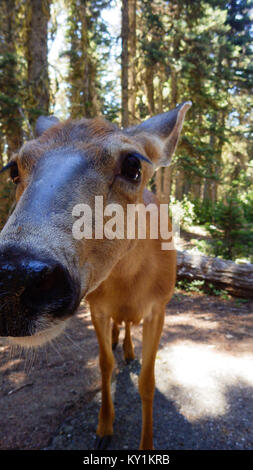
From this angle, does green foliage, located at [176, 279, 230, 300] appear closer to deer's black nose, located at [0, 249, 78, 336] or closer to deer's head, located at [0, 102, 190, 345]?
deer's head, located at [0, 102, 190, 345]

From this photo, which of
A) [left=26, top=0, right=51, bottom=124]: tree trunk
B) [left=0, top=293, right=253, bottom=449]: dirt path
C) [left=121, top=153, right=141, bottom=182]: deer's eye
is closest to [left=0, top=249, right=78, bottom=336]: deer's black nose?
[left=0, top=293, right=253, bottom=449]: dirt path

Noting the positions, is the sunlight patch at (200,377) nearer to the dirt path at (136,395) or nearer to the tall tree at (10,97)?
the dirt path at (136,395)

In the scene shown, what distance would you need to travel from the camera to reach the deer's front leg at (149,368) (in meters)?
3.14

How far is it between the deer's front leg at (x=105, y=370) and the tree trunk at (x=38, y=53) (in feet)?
20.2

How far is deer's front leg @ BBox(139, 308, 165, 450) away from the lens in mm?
3139

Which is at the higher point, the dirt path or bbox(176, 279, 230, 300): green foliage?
bbox(176, 279, 230, 300): green foliage

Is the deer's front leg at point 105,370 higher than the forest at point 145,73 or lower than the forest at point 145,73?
lower

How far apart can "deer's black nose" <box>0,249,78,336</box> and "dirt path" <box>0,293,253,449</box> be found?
0.94 metres

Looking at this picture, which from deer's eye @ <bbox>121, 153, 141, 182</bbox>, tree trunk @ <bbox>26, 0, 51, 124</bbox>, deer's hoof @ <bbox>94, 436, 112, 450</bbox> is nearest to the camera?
deer's eye @ <bbox>121, 153, 141, 182</bbox>

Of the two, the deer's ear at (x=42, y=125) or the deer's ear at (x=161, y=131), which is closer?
the deer's ear at (x=161, y=131)

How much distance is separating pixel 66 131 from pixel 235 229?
8082 millimetres

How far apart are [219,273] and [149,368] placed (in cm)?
540

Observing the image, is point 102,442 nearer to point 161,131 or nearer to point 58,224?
point 58,224

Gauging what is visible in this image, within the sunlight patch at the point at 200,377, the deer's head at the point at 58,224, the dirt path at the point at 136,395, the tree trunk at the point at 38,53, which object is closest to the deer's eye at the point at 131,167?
the deer's head at the point at 58,224
